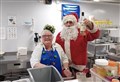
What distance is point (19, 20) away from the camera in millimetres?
3518

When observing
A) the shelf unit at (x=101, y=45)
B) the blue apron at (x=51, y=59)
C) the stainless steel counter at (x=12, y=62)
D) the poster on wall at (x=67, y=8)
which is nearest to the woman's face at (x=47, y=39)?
the blue apron at (x=51, y=59)

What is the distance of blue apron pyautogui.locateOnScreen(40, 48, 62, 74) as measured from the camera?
6.61 feet

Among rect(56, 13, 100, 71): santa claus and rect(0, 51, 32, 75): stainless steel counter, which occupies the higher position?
rect(56, 13, 100, 71): santa claus

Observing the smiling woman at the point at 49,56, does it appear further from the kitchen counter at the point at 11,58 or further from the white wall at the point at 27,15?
the white wall at the point at 27,15

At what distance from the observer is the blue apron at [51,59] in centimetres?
202

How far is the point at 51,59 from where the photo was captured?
6.65ft

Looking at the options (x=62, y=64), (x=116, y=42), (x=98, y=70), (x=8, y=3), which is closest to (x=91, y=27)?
(x=62, y=64)

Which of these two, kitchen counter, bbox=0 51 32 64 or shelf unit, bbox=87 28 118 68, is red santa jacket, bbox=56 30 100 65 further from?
shelf unit, bbox=87 28 118 68

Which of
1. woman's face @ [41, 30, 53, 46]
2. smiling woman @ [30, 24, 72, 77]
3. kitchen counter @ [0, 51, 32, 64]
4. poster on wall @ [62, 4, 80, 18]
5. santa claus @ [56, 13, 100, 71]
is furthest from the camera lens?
poster on wall @ [62, 4, 80, 18]

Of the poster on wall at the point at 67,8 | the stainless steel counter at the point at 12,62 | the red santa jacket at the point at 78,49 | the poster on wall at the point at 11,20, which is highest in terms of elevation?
the poster on wall at the point at 67,8

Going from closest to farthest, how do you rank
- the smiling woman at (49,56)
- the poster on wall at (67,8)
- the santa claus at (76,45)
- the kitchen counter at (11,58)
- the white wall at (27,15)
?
the smiling woman at (49,56) < the santa claus at (76,45) < the kitchen counter at (11,58) < the white wall at (27,15) < the poster on wall at (67,8)

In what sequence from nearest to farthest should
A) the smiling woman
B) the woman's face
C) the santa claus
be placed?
the smiling woman → the woman's face → the santa claus

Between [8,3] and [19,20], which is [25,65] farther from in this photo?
[8,3]

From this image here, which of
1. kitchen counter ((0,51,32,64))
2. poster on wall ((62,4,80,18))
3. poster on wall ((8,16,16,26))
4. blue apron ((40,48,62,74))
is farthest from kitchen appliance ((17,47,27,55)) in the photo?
blue apron ((40,48,62,74))
